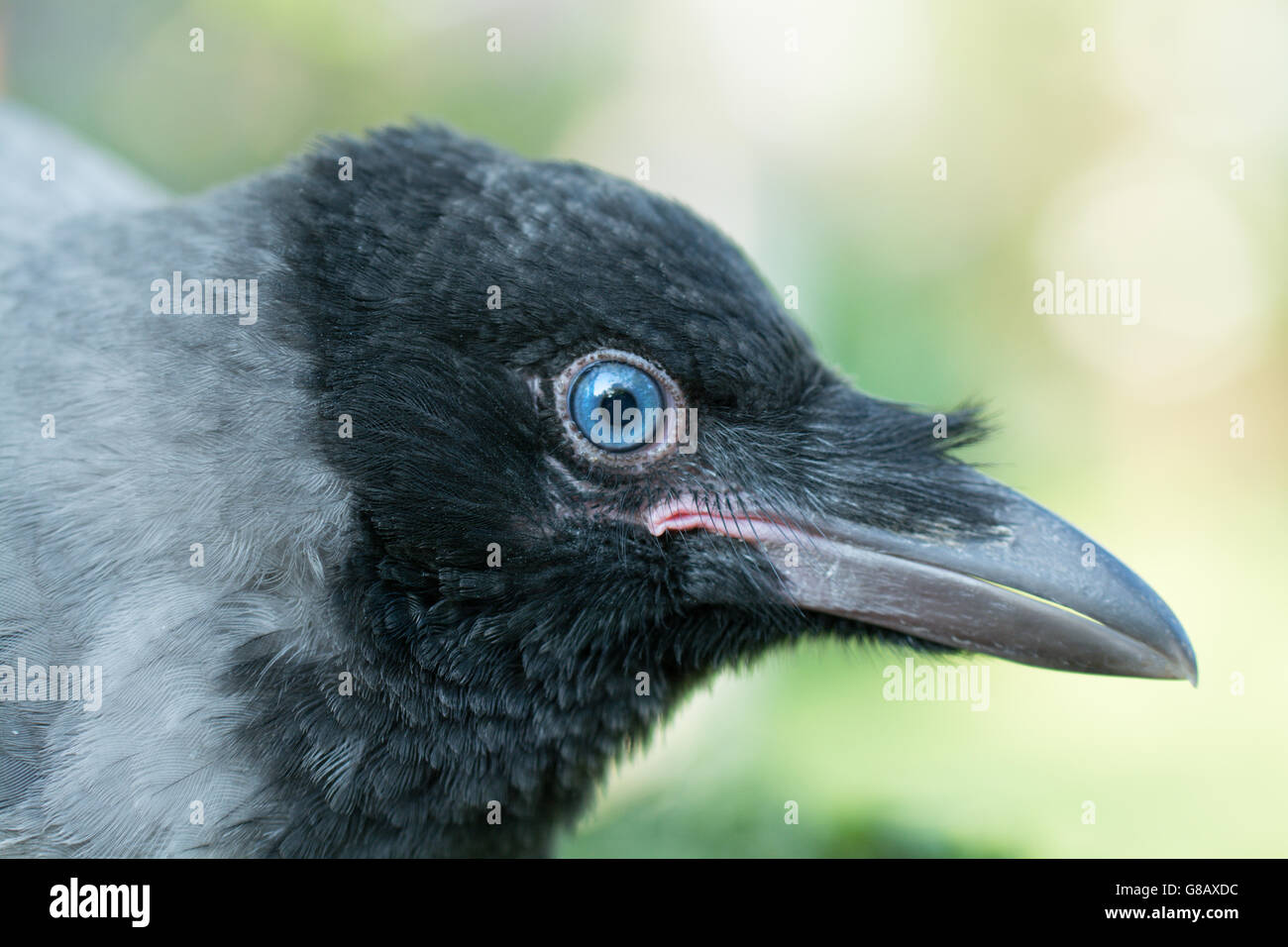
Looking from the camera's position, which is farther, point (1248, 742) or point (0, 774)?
point (1248, 742)

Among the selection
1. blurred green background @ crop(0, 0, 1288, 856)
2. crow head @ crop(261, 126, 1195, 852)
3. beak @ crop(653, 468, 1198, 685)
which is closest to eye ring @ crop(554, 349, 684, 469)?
crow head @ crop(261, 126, 1195, 852)

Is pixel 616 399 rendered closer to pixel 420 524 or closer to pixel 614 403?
pixel 614 403

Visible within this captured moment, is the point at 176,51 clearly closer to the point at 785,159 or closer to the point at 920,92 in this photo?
the point at 785,159

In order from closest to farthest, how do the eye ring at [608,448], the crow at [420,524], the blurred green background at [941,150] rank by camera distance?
1. the crow at [420,524]
2. the eye ring at [608,448]
3. the blurred green background at [941,150]

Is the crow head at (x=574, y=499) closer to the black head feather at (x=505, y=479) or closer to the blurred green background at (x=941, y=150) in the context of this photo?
the black head feather at (x=505, y=479)

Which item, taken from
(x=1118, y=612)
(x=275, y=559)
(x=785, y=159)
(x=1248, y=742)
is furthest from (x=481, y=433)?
(x=785, y=159)

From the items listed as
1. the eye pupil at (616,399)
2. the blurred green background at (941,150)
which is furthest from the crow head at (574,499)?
the blurred green background at (941,150)
